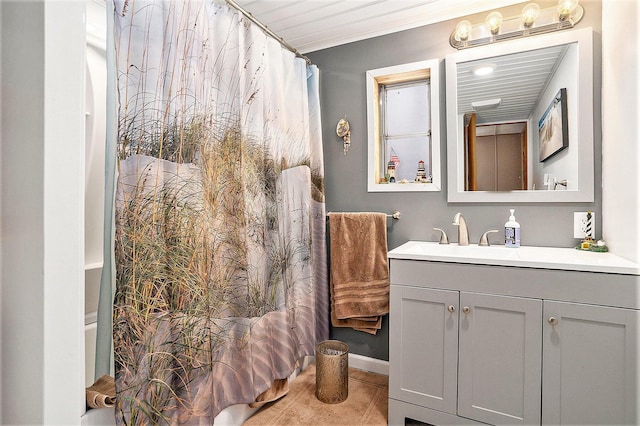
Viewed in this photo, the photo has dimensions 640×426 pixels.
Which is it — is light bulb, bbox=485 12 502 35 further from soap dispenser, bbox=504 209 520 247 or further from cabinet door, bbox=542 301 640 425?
cabinet door, bbox=542 301 640 425

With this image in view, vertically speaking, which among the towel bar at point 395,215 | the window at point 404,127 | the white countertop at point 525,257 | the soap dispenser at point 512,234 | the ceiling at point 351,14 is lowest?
the white countertop at point 525,257

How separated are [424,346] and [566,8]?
193 cm

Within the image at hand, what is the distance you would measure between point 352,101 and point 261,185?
1.07 metres

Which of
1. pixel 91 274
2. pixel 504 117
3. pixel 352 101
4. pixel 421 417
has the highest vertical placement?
pixel 352 101

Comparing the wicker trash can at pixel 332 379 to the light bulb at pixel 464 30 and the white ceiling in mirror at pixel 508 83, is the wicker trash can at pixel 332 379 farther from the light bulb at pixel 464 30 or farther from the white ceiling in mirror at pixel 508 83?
the light bulb at pixel 464 30

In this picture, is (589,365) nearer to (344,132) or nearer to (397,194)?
(397,194)

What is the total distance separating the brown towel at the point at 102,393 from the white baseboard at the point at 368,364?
1.62 meters

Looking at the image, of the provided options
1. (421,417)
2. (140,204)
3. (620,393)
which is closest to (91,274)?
(140,204)

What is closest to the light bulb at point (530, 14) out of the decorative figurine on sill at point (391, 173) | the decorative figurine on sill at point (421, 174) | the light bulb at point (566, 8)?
the light bulb at point (566, 8)

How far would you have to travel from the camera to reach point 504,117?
1995 millimetres

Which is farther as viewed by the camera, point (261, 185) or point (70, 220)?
point (261, 185)

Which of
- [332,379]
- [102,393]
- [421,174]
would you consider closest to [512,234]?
[421,174]

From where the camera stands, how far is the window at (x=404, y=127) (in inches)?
86.4

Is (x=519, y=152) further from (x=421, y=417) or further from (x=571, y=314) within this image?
(x=421, y=417)
